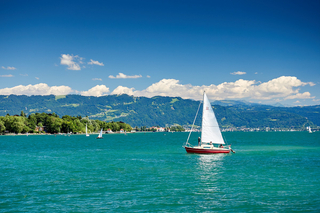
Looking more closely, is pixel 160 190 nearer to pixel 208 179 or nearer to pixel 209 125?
pixel 208 179

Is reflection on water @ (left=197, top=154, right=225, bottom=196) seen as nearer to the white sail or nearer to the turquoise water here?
the turquoise water

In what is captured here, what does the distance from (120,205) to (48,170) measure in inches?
1034

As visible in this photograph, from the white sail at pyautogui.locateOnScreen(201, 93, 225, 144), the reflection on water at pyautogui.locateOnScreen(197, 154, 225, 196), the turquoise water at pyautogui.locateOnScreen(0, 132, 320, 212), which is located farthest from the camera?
the white sail at pyautogui.locateOnScreen(201, 93, 225, 144)

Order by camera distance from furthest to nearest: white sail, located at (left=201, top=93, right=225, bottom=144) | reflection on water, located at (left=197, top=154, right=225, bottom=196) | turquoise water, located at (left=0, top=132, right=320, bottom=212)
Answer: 1. white sail, located at (left=201, top=93, right=225, bottom=144)
2. reflection on water, located at (left=197, top=154, right=225, bottom=196)
3. turquoise water, located at (left=0, top=132, right=320, bottom=212)

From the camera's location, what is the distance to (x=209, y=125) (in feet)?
230

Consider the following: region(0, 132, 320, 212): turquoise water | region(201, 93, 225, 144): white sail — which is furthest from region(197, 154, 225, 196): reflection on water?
region(201, 93, 225, 144): white sail

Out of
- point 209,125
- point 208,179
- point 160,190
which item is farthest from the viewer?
point 209,125

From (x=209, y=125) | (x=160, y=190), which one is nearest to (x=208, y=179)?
(x=160, y=190)

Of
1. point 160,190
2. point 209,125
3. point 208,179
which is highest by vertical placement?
point 209,125

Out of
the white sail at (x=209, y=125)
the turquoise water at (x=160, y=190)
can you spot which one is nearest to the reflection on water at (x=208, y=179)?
the turquoise water at (x=160, y=190)

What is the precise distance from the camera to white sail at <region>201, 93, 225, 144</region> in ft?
228

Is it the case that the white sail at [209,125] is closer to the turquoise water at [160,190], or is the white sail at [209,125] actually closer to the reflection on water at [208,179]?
the reflection on water at [208,179]

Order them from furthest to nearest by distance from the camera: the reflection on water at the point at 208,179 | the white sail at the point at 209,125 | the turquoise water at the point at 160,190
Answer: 1. the white sail at the point at 209,125
2. the reflection on water at the point at 208,179
3. the turquoise water at the point at 160,190

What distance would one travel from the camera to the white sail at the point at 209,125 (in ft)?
228
